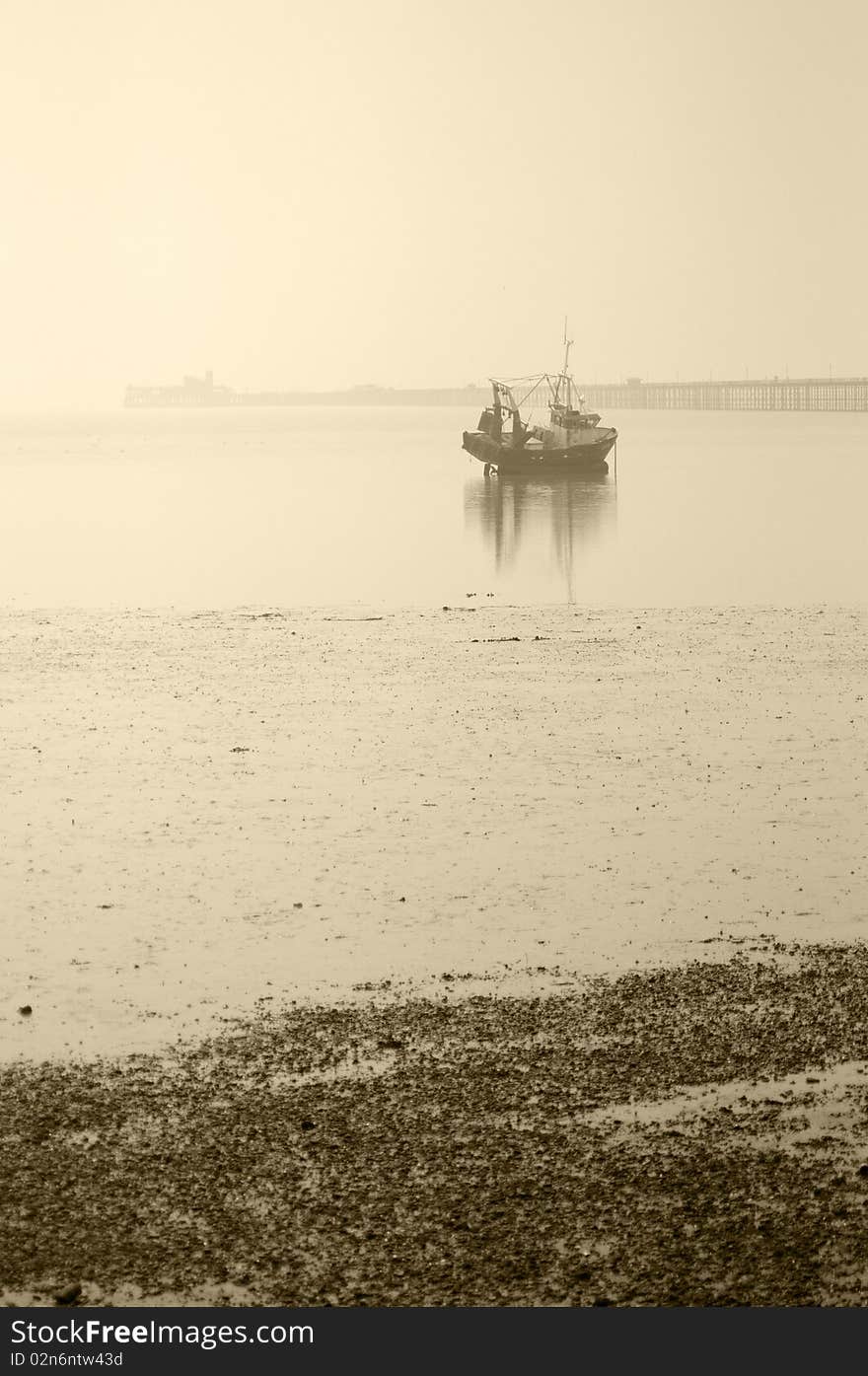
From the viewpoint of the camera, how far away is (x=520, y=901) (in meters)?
14.8

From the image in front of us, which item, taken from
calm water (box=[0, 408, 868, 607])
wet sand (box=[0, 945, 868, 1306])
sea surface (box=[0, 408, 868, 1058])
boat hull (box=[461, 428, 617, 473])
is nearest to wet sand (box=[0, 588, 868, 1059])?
sea surface (box=[0, 408, 868, 1058])

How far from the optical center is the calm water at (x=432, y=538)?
42.9m

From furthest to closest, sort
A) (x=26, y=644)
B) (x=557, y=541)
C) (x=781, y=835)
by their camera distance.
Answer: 1. (x=557, y=541)
2. (x=26, y=644)
3. (x=781, y=835)

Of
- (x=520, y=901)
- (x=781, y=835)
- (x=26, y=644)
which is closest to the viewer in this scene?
(x=520, y=901)

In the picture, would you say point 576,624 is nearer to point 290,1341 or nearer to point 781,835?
point 781,835

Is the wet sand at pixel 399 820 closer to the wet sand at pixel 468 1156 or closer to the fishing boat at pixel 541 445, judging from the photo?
the wet sand at pixel 468 1156

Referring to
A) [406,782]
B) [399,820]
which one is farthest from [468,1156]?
[406,782]

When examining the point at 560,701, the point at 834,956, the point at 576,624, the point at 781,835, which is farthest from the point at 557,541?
the point at 834,956

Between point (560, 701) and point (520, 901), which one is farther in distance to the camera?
point (560, 701)

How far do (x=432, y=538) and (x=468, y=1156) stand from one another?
50942 mm

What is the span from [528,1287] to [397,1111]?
2.03 m

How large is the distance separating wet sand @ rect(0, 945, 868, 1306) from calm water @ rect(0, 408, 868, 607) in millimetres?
27926

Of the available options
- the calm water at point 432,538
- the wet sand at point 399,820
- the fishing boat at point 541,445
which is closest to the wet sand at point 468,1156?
the wet sand at point 399,820

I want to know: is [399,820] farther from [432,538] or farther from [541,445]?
[541,445]
